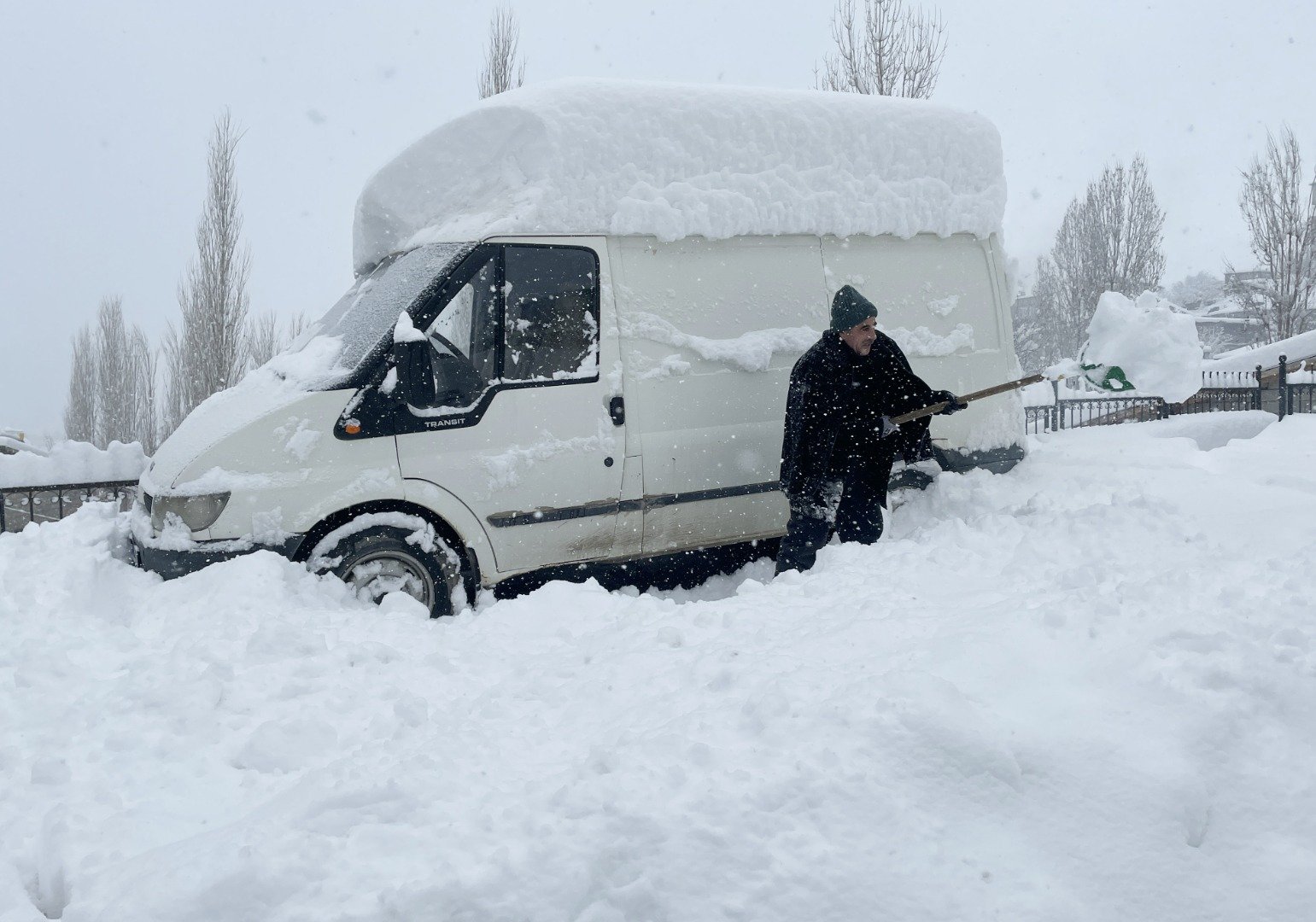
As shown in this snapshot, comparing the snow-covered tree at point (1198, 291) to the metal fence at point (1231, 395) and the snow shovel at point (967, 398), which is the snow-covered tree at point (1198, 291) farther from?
the snow shovel at point (967, 398)

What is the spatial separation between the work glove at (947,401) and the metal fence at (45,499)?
24.3 ft

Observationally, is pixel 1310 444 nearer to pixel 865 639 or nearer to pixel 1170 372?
pixel 1170 372

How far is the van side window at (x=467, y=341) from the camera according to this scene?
439 centimetres

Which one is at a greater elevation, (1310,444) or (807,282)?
(807,282)

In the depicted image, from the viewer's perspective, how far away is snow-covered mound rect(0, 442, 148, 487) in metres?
9.07

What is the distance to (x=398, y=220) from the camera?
5.04 meters

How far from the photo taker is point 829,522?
16.6ft

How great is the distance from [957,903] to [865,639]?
1162mm

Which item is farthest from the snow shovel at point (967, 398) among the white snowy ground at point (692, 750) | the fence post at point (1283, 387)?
the fence post at point (1283, 387)

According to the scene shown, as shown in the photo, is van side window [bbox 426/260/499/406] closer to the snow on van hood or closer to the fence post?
the snow on van hood

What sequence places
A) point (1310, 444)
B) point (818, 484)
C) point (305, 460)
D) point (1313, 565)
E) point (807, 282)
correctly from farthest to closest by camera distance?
1. point (1310, 444)
2. point (807, 282)
3. point (818, 484)
4. point (305, 460)
5. point (1313, 565)

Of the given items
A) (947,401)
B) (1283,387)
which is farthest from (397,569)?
(1283,387)

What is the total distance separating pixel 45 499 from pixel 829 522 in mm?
7994

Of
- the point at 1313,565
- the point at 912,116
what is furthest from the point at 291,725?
the point at 912,116
